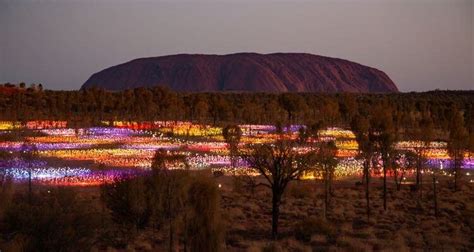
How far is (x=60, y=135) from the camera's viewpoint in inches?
2552

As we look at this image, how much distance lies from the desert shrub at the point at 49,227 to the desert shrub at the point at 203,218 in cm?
288

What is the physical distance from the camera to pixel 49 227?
16.3m

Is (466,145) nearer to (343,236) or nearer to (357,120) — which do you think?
(357,120)

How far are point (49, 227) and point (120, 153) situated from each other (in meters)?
34.2

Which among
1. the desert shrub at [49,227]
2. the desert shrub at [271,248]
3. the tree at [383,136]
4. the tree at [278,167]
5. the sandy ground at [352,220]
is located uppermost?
the tree at [383,136]

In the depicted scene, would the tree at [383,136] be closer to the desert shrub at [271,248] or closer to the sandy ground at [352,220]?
the sandy ground at [352,220]

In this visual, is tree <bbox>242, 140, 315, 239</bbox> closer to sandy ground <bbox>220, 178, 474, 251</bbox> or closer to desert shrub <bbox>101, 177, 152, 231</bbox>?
sandy ground <bbox>220, 178, 474, 251</bbox>

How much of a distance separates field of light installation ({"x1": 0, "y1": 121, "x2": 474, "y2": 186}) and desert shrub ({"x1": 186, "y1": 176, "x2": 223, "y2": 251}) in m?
7.23

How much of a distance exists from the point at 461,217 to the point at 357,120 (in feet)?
39.7

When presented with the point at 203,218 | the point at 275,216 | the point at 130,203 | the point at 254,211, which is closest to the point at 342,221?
the point at 254,211

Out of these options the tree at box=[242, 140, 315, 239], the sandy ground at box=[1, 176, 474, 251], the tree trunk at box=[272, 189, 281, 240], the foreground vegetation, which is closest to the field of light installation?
the foreground vegetation

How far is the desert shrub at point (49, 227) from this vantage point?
52.3 feet

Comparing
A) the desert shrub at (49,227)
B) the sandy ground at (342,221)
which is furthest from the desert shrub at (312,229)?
the desert shrub at (49,227)

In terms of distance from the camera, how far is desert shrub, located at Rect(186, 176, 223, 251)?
1630 centimetres
